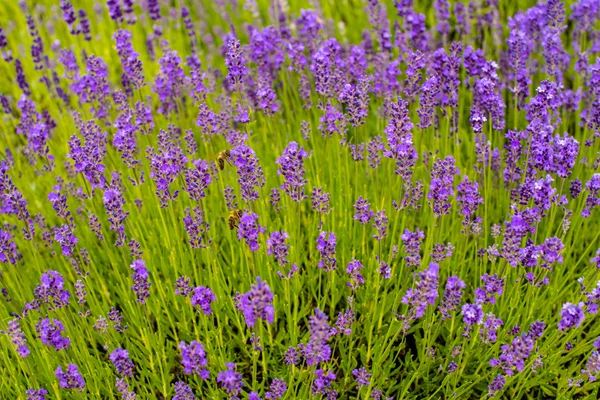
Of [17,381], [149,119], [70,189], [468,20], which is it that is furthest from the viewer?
[468,20]

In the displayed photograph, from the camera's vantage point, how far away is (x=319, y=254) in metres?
3.34

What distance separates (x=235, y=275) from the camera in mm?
3141

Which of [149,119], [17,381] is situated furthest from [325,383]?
[149,119]

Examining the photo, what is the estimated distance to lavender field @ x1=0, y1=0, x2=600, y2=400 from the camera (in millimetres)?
2461

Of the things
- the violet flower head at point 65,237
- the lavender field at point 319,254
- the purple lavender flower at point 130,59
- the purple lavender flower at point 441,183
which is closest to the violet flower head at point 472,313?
the lavender field at point 319,254

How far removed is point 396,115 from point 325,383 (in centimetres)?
117

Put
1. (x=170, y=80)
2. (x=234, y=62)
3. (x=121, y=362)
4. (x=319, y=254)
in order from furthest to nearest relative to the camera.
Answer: (x=170, y=80), (x=319, y=254), (x=234, y=62), (x=121, y=362)

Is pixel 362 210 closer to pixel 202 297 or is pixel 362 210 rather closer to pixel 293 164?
pixel 293 164

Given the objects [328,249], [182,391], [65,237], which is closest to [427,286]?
[328,249]

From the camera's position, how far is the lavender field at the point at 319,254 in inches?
96.9

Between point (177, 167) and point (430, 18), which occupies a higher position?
point (430, 18)

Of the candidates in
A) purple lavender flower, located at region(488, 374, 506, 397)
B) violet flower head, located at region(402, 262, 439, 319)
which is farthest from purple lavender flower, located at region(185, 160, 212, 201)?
purple lavender flower, located at region(488, 374, 506, 397)

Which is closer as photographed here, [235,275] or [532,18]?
[235,275]

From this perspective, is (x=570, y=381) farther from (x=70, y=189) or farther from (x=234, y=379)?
(x=70, y=189)
